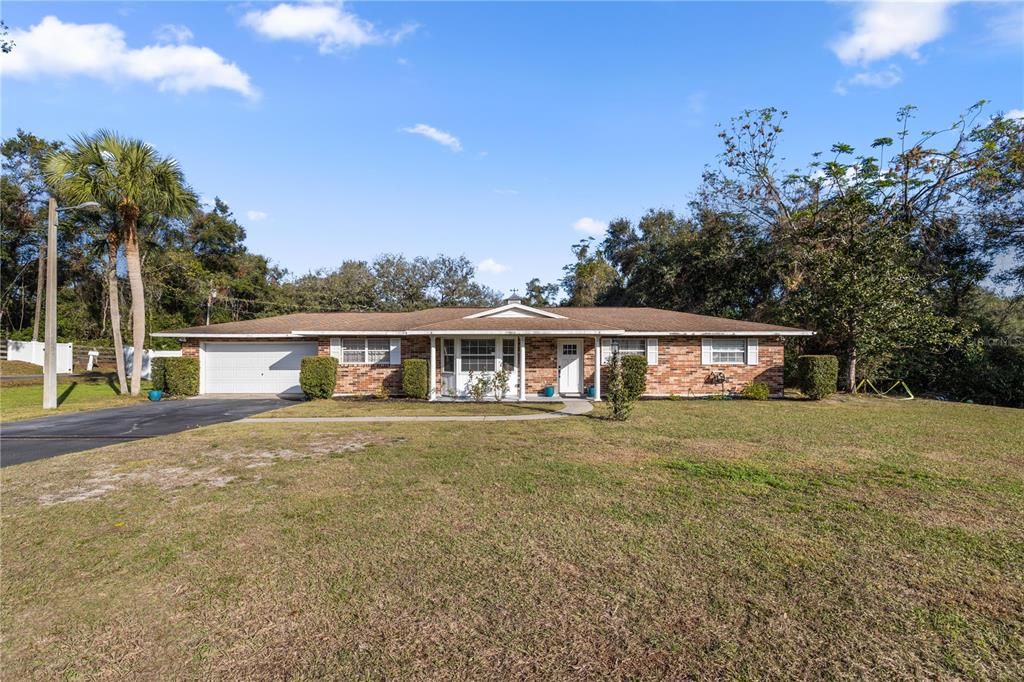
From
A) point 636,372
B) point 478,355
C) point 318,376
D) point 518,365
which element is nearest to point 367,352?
point 318,376

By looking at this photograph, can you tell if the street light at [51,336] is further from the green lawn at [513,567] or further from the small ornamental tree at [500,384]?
the small ornamental tree at [500,384]

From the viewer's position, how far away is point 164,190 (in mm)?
16625

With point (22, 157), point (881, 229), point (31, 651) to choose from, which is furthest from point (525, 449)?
point (22, 157)

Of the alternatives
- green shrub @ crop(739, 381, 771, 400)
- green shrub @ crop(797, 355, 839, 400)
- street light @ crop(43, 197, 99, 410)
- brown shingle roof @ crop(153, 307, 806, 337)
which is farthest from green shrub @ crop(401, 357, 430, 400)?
green shrub @ crop(797, 355, 839, 400)

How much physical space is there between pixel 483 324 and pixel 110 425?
9743 mm

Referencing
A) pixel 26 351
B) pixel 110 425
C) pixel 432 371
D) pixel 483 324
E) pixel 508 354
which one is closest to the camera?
pixel 110 425

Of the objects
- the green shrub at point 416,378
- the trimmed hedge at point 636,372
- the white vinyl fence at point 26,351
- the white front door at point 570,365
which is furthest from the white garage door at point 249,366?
the white vinyl fence at point 26,351

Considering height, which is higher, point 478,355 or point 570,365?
point 478,355

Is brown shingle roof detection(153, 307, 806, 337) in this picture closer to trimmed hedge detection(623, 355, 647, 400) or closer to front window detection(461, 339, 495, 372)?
front window detection(461, 339, 495, 372)

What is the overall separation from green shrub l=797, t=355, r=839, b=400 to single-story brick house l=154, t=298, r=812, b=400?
107 cm

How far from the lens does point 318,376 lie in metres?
16.2

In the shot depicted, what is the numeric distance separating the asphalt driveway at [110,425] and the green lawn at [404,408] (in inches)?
45.3

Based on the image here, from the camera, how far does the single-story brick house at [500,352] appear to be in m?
16.6

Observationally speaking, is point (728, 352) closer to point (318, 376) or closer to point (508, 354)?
point (508, 354)
